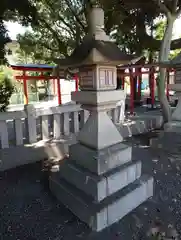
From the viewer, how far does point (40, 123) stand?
4.22 meters

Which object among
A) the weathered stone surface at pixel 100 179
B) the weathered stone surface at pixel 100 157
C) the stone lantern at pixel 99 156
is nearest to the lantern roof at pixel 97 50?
the stone lantern at pixel 99 156

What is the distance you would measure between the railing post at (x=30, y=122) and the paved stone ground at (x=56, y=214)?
2.43 feet

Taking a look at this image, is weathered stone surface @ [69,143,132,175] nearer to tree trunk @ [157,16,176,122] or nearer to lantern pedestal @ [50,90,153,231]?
lantern pedestal @ [50,90,153,231]

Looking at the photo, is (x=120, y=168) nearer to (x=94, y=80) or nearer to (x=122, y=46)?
(x=94, y=80)

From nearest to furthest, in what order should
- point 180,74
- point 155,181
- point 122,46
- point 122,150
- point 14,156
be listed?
1. point 122,150
2. point 155,181
3. point 14,156
4. point 180,74
5. point 122,46

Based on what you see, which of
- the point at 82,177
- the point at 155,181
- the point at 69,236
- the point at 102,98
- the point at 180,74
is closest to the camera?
the point at 69,236

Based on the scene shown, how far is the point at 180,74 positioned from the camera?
441cm

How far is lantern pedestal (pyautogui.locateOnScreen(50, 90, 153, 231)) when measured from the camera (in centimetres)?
245

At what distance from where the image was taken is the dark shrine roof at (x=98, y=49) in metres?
2.27

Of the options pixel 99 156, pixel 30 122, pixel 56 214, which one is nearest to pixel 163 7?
pixel 30 122

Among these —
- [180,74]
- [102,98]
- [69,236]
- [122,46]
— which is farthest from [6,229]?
[122,46]

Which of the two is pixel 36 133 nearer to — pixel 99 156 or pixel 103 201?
pixel 99 156

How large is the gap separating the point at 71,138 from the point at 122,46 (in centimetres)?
678

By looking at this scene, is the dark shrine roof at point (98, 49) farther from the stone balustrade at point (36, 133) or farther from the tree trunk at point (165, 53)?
the tree trunk at point (165, 53)
